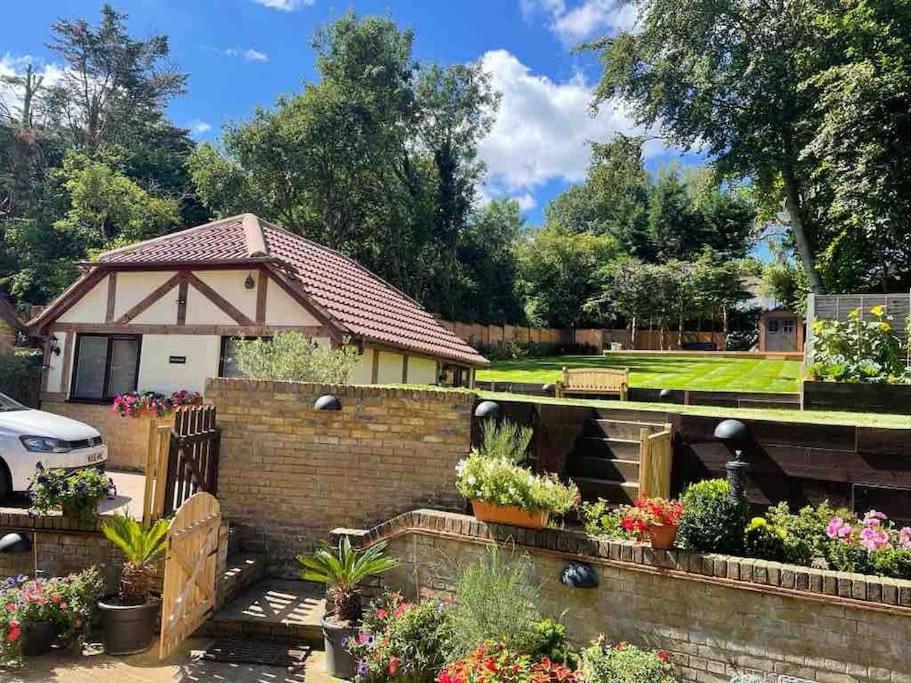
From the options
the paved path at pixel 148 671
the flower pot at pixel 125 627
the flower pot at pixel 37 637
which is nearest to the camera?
the paved path at pixel 148 671

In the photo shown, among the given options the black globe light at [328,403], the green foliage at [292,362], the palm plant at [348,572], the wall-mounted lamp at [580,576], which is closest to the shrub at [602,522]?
the wall-mounted lamp at [580,576]

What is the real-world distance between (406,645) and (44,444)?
17.4ft

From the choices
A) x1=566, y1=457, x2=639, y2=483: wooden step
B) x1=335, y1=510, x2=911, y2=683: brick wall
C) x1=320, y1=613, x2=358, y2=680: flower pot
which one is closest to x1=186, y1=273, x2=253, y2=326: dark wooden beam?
x1=320, y1=613, x2=358, y2=680: flower pot

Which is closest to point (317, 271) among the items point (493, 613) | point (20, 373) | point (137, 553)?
point (20, 373)

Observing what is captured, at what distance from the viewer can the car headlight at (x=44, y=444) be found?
693cm

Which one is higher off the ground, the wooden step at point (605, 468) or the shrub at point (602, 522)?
the wooden step at point (605, 468)

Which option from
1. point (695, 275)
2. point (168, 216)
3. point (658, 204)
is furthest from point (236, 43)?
point (658, 204)

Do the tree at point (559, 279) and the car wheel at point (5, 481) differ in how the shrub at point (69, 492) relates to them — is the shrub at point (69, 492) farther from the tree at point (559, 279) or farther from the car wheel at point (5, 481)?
the tree at point (559, 279)

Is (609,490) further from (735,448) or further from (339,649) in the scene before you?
(339,649)

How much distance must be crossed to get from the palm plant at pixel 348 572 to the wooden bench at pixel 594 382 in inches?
256

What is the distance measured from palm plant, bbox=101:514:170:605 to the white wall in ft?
15.9

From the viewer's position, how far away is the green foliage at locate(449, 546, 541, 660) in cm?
438

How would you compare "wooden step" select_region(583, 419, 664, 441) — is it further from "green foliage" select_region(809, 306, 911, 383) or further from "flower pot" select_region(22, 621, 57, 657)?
"flower pot" select_region(22, 621, 57, 657)

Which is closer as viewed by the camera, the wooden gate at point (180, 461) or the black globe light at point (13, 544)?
the wooden gate at point (180, 461)
